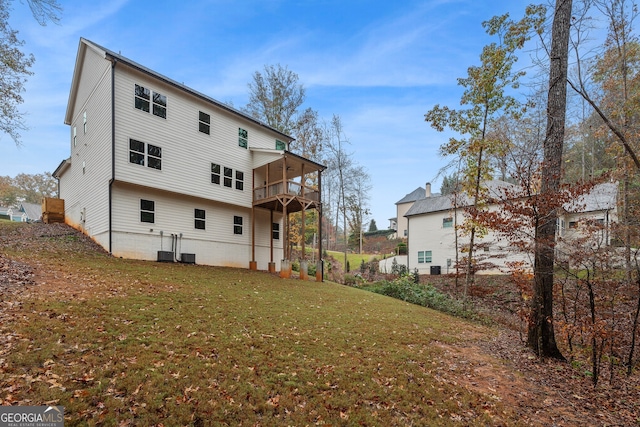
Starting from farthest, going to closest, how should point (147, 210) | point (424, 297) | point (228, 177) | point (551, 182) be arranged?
point (228, 177)
point (424, 297)
point (147, 210)
point (551, 182)

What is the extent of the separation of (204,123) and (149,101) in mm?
2618

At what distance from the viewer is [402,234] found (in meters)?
44.5

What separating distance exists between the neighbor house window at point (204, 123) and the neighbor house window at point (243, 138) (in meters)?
1.79

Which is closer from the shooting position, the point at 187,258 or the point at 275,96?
the point at 187,258


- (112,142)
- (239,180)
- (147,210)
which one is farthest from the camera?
(239,180)

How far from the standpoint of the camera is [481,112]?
Result: 1302 cm

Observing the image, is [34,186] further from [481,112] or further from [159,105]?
[481,112]

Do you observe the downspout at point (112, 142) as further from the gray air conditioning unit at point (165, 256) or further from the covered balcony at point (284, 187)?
the covered balcony at point (284, 187)

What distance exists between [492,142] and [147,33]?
16485 mm

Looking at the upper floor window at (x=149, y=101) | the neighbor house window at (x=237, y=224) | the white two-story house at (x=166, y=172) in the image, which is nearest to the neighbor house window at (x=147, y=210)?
the white two-story house at (x=166, y=172)

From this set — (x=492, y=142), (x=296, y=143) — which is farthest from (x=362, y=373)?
(x=296, y=143)

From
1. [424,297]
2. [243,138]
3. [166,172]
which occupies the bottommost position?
[424,297]

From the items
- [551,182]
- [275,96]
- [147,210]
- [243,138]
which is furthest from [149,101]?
[551,182]

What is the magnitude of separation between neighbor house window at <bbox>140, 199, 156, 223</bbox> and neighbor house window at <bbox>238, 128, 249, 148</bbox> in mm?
5670
